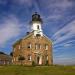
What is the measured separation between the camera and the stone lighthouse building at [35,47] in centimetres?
6156

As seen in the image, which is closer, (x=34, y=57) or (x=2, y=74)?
(x=2, y=74)

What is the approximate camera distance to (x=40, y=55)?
204 ft

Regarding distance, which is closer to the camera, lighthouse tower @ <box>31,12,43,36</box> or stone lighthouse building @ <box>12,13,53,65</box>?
stone lighthouse building @ <box>12,13,53,65</box>

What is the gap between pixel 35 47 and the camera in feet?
204

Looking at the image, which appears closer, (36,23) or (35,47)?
(35,47)

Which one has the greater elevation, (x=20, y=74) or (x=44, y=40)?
(x=44, y=40)

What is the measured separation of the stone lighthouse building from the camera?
61.6 metres

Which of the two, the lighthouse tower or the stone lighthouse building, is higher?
the lighthouse tower

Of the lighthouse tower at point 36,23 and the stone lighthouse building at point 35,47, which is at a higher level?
the lighthouse tower at point 36,23

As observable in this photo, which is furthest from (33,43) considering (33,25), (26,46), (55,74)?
(55,74)

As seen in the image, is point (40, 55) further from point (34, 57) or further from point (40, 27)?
point (40, 27)

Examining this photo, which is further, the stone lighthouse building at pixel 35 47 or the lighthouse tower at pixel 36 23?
the lighthouse tower at pixel 36 23

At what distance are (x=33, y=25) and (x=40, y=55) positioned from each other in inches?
397

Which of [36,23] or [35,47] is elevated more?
[36,23]
